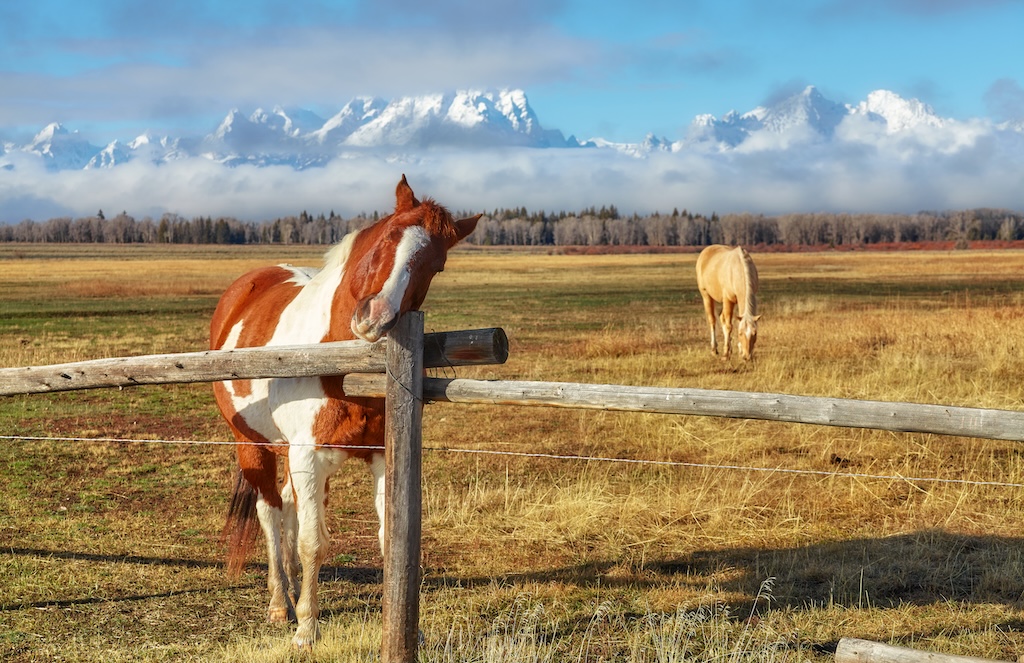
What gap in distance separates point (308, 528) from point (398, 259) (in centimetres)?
159

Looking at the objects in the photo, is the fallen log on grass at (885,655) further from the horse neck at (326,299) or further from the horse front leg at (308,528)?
the horse neck at (326,299)

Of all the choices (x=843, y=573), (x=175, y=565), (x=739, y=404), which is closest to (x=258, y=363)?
(x=739, y=404)

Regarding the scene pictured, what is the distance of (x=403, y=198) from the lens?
4609 mm

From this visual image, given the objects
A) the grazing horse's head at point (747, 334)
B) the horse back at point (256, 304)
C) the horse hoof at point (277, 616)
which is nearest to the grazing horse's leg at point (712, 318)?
the grazing horse's head at point (747, 334)

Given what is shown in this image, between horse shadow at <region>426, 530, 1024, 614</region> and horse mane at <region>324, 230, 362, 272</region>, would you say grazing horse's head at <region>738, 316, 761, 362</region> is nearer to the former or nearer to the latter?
horse shadow at <region>426, 530, 1024, 614</region>

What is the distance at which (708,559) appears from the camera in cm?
634

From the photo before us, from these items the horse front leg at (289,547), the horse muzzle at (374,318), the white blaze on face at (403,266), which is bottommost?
the horse front leg at (289,547)

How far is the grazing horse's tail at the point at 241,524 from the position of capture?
18.8 feet

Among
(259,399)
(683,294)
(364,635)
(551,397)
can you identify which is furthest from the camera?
(683,294)

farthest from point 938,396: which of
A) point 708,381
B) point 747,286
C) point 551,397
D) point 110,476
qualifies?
point 110,476

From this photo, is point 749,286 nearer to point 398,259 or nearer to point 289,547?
point 289,547

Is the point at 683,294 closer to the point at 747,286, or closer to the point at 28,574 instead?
the point at 747,286

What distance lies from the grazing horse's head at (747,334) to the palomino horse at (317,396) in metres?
11.4

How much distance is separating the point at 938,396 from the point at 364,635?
8.70m
